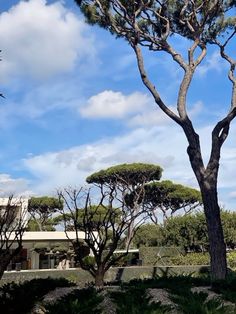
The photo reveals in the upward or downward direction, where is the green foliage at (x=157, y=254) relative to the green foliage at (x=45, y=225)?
downward

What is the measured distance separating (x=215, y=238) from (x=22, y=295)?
631cm

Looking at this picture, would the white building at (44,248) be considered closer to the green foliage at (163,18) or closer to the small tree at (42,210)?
the small tree at (42,210)

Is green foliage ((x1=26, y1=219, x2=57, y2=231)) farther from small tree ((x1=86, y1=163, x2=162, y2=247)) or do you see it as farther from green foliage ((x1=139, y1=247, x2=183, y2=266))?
green foliage ((x1=139, y1=247, x2=183, y2=266))

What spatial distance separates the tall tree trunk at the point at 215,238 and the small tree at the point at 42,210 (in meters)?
32.3

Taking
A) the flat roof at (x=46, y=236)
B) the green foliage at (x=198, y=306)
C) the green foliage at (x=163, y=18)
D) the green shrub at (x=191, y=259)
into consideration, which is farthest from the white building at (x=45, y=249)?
the green foliage at (x=198, y=306)

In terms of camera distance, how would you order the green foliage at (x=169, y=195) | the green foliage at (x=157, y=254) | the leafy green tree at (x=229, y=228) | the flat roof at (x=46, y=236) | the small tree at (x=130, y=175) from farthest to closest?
the green foliage at (x=169, y=195)
the small tree at (x=130, y=175)
the flat roof at (x=46, y=236)
the leafy green tree at (x=229, y=228)
the green foliage at (x=157, y=254)

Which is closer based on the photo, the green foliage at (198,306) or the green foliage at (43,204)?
the green foliage at (198,306)

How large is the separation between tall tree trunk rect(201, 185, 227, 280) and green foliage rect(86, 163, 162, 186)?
23072 millimetres

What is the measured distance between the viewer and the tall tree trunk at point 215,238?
1219cm

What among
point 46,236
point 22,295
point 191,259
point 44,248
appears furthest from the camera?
point 44,248

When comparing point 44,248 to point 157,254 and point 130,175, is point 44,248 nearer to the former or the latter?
point 130,175

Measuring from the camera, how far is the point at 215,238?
12.3 meters

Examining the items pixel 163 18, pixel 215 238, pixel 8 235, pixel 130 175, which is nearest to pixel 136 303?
pixel 215 238

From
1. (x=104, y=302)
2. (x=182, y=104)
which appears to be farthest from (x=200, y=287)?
(x=182, y=104)
